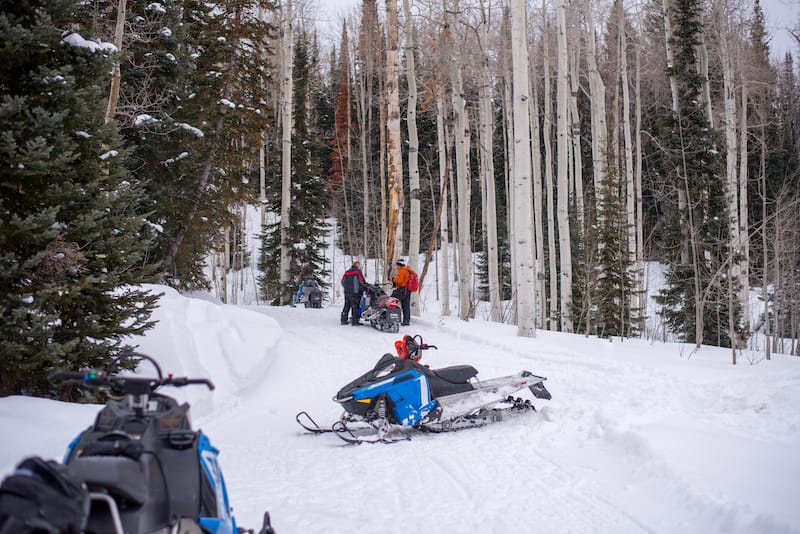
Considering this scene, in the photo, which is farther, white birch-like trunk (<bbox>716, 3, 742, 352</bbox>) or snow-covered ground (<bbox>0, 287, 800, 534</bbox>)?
white birch-like trunk (<bbox>716, 3, 742, 352</bbox>)

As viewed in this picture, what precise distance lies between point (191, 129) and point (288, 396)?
7358mm

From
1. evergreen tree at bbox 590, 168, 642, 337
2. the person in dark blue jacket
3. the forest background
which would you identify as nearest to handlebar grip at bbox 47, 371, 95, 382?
the forest background

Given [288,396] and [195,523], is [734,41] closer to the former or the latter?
[288,396]

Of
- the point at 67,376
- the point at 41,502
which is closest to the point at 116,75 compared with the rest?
the point at 67,376

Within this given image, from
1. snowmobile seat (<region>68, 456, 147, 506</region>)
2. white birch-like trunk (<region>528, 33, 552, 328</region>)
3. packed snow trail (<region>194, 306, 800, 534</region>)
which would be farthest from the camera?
white birch-like trunk (<region>528, 33, 552, 328</region>)

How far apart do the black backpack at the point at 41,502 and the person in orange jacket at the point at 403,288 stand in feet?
40.6

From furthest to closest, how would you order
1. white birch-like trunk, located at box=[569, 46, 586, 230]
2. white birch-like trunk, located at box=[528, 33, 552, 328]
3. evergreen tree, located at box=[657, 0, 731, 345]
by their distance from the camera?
white birch-like trunk, located at box=[528, 33, 552, 328] < white birch-like trunk, located at box=[569, 46, 586, 230] < evergreen tree, located at box=[657, 0, 731, 345]

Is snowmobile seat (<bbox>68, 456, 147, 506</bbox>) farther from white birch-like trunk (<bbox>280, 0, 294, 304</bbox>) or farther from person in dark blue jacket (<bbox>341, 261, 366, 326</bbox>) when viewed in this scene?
white birch-like trunk (<bbox>280, 0, 294, 304</bbox>)

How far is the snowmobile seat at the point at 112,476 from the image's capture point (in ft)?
6.56

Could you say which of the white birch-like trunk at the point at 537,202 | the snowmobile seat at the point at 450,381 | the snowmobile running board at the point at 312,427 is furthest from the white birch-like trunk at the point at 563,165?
the snowmobile running board at the point at 312,427

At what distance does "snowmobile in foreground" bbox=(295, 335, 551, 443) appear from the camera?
5961mm

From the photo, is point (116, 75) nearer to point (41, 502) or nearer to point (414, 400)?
point (414, 400)

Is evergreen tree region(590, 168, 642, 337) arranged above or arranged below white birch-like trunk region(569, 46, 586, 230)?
below

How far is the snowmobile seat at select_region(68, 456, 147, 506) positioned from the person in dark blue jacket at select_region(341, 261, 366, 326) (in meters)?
11.9
